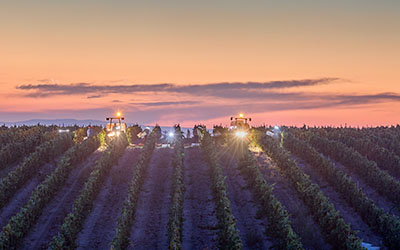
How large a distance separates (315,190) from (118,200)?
1570cm

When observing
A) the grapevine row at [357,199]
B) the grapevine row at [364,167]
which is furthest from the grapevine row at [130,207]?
the grapevine row at [364,167]

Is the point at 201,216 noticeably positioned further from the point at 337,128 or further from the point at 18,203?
the point at 337,128

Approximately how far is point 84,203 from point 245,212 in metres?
12.1

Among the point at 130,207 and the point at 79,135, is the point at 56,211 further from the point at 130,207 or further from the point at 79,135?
the point at 79,135

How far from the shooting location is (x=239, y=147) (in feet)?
175

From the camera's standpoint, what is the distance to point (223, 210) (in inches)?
1281

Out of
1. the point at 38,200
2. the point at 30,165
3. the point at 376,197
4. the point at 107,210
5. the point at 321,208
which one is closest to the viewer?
the point at 321,208

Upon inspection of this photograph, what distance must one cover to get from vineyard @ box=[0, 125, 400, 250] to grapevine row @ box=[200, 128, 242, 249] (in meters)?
0.12

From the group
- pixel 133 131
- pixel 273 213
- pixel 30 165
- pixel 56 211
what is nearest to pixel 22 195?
pixel 56 211

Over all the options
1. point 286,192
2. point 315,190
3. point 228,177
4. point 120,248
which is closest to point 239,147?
point 228,177

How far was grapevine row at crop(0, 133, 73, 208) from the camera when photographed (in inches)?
1451

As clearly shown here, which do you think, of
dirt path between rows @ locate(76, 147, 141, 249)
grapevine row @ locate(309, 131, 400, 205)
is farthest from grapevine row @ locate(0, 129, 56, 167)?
grapevine row @ locate(309, 131, 400, 205)

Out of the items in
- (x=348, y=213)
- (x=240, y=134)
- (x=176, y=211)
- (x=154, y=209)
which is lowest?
(x=348, y=213)

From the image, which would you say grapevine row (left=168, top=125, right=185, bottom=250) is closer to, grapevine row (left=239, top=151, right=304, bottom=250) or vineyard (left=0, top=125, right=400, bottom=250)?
vineyard (left=0, top=125, right=400, bottom=250)
